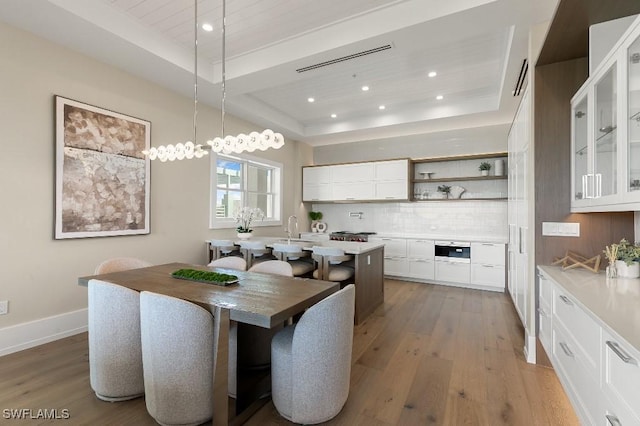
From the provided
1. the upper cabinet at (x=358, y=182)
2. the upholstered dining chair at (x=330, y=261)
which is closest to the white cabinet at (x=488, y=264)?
the upper cabinet at (x=358, y=182)

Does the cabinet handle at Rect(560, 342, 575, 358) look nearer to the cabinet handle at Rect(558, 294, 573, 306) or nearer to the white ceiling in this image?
the cabinet handle at Rect(558, 294, 573, 306)

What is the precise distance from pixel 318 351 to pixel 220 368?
54cm

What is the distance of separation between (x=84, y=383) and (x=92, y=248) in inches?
58.9

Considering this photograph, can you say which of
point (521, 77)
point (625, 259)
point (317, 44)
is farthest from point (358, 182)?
point (625, 259)

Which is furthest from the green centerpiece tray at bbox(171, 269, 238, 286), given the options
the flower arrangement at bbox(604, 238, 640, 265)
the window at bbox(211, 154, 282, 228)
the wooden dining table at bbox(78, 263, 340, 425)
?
the flower arrangement at bbox(604, 238, 640, 265)

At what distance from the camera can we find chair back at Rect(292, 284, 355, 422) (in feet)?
5.32

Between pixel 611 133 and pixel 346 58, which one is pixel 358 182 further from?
pixel 611 133

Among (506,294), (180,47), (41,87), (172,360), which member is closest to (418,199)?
(506,294)

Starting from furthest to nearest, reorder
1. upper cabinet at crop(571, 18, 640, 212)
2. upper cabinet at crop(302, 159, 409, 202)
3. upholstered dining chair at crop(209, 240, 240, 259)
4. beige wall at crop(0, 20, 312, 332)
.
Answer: upper cabinet at crop(302, 159, 409, 202), upholstered dining chair at crop(209, 240, 240, 259), beige wall at crop(0, 20, 312, 332), upper cabinet at crop(571, 18, 640, 212)

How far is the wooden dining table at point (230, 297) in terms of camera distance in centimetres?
158

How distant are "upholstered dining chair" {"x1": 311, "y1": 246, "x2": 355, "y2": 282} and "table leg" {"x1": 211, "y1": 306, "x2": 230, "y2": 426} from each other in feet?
6.04

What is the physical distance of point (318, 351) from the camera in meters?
1.63

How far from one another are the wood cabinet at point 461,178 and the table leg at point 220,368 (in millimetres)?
4712

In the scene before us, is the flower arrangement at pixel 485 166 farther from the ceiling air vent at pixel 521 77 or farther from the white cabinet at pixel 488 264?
the ceiling air vent at pixel 521 77
